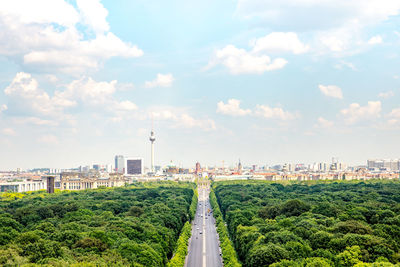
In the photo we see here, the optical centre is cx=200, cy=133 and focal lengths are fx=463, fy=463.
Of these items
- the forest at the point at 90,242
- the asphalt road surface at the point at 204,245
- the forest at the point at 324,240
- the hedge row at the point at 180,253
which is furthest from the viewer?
the asphalt road surface at the point at 204,245

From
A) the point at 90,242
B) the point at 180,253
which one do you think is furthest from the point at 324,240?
the point at 90,242

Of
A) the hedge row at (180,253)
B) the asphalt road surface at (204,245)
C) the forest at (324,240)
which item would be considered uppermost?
the forest at (324,240)

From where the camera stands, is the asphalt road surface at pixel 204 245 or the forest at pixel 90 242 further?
the asphalt road surface at pixel 204 245

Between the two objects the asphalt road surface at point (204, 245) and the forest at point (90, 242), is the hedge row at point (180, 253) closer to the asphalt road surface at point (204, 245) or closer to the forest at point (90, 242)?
the forest at point (90, 242)

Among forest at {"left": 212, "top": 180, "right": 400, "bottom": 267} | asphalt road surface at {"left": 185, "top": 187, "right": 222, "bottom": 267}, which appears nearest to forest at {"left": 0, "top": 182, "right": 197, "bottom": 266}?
asphalt road surface at {"left": 185, "top": 187, "right": 222, "bottom": 267}

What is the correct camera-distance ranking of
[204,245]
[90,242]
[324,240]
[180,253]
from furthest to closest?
[204,245] < [180,253] < [324,240] < [90,242]

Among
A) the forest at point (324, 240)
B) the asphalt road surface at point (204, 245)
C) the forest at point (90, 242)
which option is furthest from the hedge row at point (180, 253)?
the forest at point (324, 240)

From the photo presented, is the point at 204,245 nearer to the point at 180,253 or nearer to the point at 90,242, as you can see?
the point at 180,253

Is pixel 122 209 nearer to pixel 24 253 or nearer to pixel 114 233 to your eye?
pixel 114 233

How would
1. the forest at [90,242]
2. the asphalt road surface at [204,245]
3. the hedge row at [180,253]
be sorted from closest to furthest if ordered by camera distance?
the forest at [90,242] → the hedge row at [180,253] → the asphalt road surface at [204,245]
